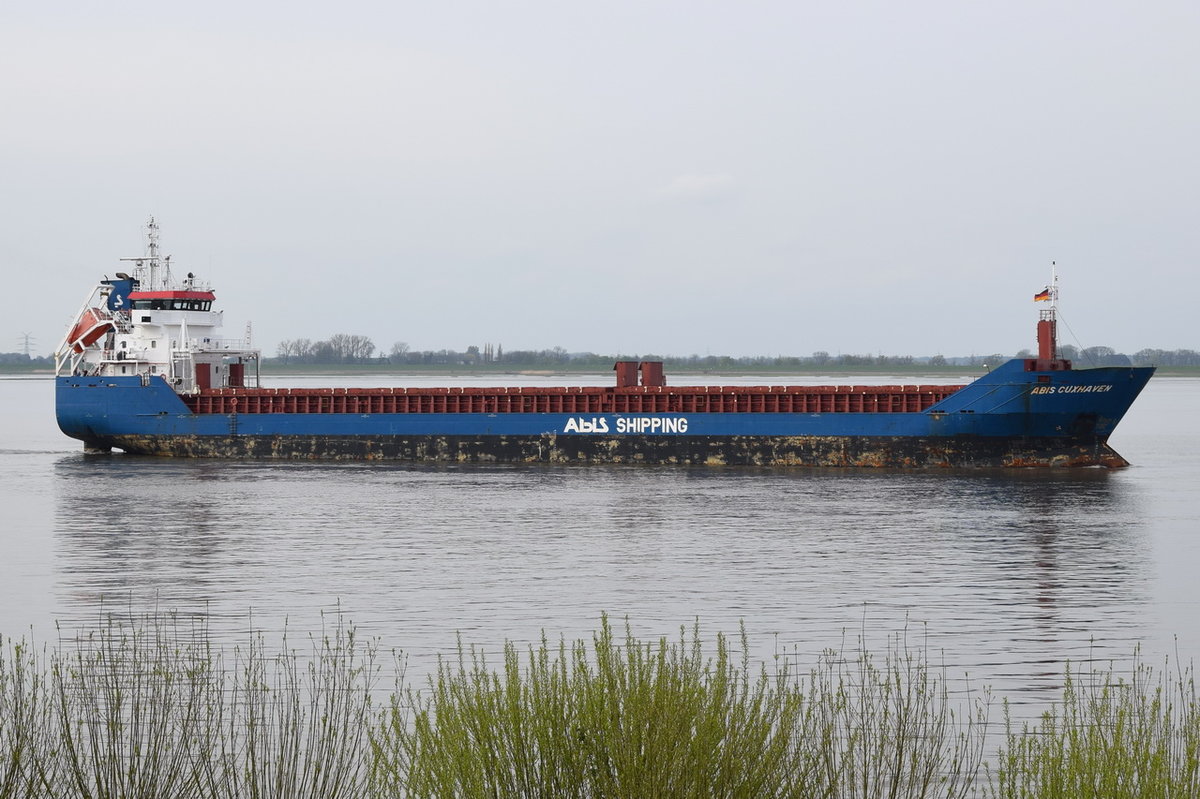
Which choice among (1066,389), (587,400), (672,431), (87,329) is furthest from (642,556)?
(87,329)

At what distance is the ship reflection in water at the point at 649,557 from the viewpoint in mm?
16891

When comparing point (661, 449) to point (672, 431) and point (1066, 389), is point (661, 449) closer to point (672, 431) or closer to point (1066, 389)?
point (672, 431)

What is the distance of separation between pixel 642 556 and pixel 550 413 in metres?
17.6

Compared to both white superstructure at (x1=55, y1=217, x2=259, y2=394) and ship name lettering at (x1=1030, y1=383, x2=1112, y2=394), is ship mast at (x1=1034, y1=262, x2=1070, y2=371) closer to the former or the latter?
ship name lettering at (x1=1030, y1=383, x2=1112, y2=394)

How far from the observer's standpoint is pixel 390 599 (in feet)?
62.2

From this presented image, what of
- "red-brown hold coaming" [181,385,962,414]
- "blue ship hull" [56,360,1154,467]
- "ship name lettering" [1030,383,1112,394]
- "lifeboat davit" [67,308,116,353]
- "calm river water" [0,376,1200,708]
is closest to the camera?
"calm river water" [0,376,1200,708]

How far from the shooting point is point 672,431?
3972 cm

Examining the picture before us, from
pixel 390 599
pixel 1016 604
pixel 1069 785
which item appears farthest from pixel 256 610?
pixel 1069 785

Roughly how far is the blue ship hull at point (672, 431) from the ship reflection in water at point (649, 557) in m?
0.86

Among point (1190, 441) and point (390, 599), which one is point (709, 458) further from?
point (1190, 441)

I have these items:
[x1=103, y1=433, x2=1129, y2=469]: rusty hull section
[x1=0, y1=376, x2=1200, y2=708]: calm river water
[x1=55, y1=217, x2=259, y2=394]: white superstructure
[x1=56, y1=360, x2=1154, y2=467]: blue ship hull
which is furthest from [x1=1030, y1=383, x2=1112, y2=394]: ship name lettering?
[x1=55, y1=217, x2=259, y2=394]: white superstructure

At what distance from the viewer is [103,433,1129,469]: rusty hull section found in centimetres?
3731

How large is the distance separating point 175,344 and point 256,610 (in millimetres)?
28890

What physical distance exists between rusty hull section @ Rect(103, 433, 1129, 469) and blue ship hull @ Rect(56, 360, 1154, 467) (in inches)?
1.6
